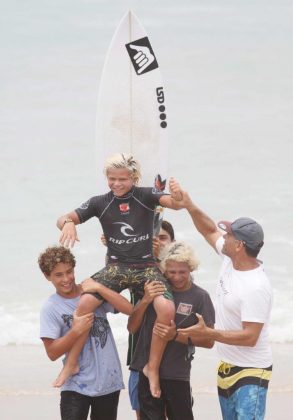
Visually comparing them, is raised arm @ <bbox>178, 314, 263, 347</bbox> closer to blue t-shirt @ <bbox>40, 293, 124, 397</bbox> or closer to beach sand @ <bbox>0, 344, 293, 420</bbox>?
blue t-shirt @ <bbox>40, 293, 124, 397</bbox>

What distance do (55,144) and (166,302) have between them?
10449 millimetres

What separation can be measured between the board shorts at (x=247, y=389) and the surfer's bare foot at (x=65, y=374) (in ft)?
2.42

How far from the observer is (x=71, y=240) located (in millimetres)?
5004

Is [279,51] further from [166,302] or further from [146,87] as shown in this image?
[166,302]

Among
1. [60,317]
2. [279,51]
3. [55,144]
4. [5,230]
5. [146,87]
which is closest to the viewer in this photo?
[60,317]

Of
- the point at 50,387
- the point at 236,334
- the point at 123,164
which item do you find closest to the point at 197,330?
the point at 236,334

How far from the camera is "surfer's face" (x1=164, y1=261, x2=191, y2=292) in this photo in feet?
16.5

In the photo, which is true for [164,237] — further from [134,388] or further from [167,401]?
[167,401]

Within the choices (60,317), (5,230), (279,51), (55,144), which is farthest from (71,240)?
(279,51)

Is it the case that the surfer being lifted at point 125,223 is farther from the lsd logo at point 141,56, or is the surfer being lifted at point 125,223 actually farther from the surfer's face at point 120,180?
the lsd logo at point 141,56

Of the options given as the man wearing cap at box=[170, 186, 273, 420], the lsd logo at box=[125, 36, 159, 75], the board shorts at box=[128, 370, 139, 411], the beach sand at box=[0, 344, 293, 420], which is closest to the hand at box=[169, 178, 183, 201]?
the man wearing cap at box=[170, 186, 273, 420]

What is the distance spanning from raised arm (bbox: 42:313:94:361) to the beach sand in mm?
2079

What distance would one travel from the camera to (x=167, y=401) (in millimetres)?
5090

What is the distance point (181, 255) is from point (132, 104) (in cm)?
167
